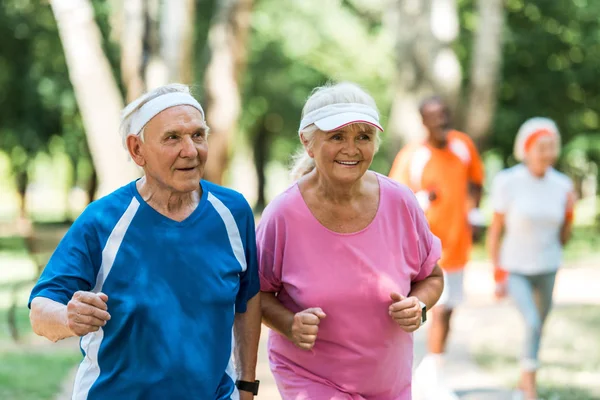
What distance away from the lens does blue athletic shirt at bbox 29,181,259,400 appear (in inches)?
125

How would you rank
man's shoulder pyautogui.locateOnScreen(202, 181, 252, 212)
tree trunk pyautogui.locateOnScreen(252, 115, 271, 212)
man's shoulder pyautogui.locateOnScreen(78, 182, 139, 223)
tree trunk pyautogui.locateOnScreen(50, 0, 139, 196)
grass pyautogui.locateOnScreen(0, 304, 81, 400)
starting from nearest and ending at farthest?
man's shoulder pyautogui.locateOnScreen(78, 182, 139, 223) → man's shoulder pyautogui.locateOnScreen(202, 181, 252, 212) → grass pyautogui.locateOnScreen(0, 304, 81, 400) → tree trunk pyautogui.locateOnScreen(50, 0, 139, 196) → tree trunk pyautogui.locateOnScreen(252, 115, 271, 212)

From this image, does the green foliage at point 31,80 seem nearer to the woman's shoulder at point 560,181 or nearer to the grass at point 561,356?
the grass at point 561,356

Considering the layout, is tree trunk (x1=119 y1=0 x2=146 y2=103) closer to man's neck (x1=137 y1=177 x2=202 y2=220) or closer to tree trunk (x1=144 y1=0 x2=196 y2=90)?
tree trunk (x1=144 y1=0 x2=196 y2=90)

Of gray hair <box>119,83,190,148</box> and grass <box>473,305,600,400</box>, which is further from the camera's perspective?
grass <box>473,305,600,400</box>

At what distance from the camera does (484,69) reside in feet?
70.9

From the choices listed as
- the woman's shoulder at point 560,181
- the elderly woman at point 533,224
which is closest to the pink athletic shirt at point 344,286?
the elderly woman at point 533,224

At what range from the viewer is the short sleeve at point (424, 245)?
389 cm

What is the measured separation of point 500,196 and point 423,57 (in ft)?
39.8

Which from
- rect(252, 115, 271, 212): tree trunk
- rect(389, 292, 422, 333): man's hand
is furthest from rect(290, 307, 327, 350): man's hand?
rect(252, 115, 271, 212): tree trunk

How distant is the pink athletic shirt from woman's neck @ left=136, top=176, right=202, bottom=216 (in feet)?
1.61

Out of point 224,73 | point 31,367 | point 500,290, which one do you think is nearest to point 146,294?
point 500,290

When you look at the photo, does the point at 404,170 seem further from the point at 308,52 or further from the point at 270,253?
the point at 308,52

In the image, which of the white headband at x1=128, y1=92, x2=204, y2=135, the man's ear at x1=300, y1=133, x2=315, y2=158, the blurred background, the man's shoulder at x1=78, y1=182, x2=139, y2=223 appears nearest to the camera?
the man's shoulder at x1=78, y1=182, x2=139, y2=223

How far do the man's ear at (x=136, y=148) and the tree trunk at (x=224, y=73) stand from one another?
35.9ft
